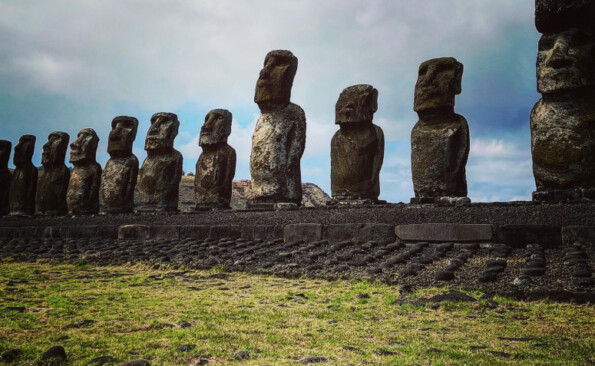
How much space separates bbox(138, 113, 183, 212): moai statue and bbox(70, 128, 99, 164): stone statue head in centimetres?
270

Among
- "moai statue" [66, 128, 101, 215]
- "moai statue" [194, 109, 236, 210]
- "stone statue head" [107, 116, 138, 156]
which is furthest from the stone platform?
"stone statue head" [107, 116, 138, 156]

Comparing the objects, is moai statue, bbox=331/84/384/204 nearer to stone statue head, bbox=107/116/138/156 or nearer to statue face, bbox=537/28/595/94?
statue face, bbox=537/28/595/94

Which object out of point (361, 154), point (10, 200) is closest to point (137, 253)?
point (361, 154)

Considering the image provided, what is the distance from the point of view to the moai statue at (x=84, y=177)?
1405 cm

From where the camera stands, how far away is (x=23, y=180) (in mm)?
16031

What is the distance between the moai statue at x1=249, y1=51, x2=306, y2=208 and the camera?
33.1 ft

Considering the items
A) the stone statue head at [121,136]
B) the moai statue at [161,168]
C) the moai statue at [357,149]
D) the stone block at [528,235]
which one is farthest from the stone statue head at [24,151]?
the stone block at [528,235]

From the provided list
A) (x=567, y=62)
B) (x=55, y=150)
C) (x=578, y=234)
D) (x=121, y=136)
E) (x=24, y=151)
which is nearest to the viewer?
(x=578, y=234)

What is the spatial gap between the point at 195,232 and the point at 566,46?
7.15 metres

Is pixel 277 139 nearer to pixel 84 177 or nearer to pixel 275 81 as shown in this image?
pixel 275 81

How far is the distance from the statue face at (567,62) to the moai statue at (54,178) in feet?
44.7

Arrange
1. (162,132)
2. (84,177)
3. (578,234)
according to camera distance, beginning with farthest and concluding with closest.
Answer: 1. (84,177)
2. (162,132)
3. (578,234)

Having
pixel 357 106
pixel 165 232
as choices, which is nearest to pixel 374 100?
pixel 357 106

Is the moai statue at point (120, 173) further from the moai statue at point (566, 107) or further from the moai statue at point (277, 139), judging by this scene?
the moai statue at point (566, 107)
